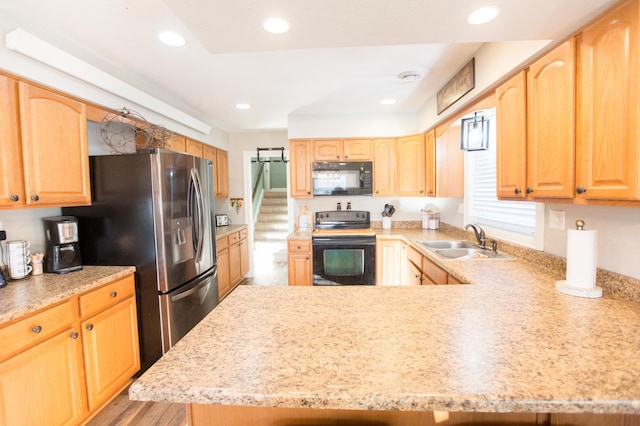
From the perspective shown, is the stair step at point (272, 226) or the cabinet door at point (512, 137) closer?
the cabinet door at point (512, 137)

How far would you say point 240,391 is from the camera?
0.67 m

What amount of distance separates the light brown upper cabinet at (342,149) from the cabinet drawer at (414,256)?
1327 mm

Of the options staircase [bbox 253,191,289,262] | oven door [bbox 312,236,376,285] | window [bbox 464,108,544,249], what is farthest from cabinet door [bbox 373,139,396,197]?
staircase [bbox 253,191,289,262]

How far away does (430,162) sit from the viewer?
3.24 metres

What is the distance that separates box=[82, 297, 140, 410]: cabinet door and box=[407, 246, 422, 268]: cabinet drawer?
7.76 ft

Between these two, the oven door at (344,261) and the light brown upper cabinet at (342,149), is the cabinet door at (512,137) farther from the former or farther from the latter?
the light brown upper cabinet at (342,149)

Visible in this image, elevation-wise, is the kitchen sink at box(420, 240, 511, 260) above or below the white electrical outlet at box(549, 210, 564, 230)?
below

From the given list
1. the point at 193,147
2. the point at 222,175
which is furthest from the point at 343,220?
the point at 193,147

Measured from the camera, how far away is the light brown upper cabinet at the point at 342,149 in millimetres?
3590

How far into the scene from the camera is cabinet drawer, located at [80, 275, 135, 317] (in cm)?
166

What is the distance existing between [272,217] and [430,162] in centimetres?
436

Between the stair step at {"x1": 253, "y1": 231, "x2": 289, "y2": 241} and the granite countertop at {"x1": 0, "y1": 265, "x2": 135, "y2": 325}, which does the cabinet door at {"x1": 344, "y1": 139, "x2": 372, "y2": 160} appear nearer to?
the granite countertop at {"x1": 0, "y1": 265, "x2": 135, "y2": 325}

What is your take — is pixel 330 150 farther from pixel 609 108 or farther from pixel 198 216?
pixel 609 108

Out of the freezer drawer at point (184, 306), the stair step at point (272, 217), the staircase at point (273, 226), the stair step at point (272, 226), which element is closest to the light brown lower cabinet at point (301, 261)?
the freezer drawer at point (184, 306)
